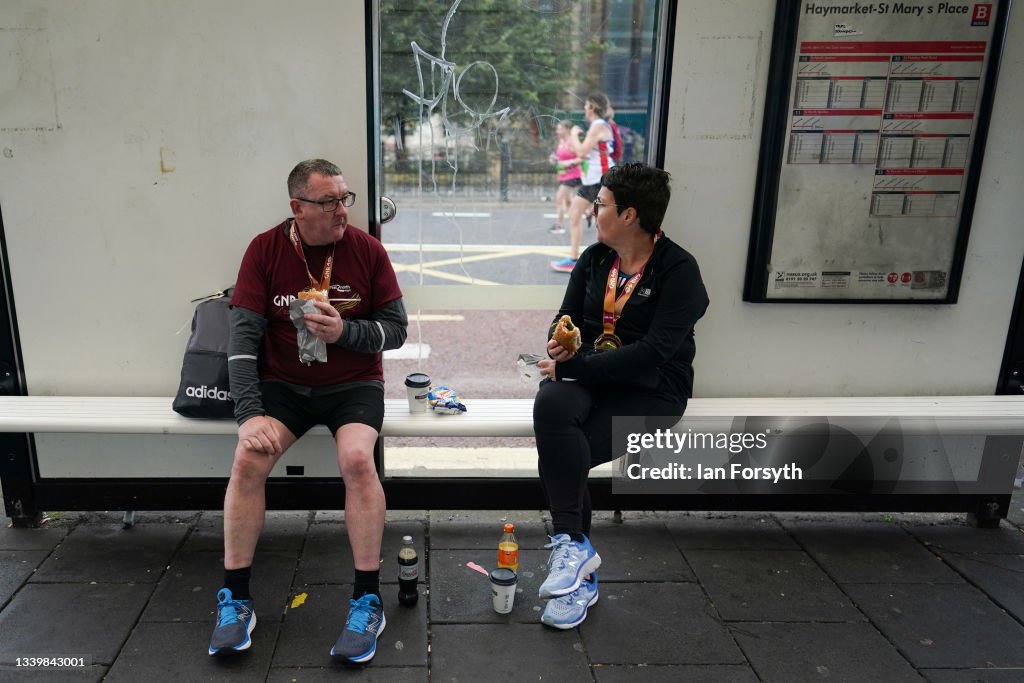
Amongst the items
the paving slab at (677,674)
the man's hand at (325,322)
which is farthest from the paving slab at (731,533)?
the man's hand at (325,322)

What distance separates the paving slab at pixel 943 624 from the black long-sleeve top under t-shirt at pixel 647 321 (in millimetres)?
1075

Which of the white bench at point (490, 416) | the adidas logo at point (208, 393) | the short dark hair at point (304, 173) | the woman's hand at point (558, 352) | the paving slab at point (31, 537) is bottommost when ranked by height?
the paving slab at point (31, 537)

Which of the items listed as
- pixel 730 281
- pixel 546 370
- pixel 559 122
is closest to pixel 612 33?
pixel 559 122

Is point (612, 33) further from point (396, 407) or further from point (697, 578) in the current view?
point (697, 578)

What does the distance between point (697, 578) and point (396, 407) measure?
1.39m

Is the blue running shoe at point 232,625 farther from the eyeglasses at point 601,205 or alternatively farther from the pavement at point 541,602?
the eyeglasses at point 601,205

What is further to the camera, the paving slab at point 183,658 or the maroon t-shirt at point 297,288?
the maroon t-shirt at point 297,288

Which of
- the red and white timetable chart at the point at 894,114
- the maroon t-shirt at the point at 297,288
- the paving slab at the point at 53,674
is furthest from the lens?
the red and white timetable chart at the point at 894,114

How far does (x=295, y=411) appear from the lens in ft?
9.46

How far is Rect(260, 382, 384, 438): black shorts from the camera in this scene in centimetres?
286

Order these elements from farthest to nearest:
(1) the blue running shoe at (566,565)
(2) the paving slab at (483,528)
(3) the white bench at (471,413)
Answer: (2) the paving slab at (483,528) → (3) the white bench at (471,413) → (1) the blue running shoe at (566,565)

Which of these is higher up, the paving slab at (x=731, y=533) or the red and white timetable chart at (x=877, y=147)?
the red and white timetable chart at (x=877, y=147)

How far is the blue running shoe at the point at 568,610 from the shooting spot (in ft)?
8.96

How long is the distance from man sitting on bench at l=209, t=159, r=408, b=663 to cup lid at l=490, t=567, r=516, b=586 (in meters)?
Answer: 0.41
